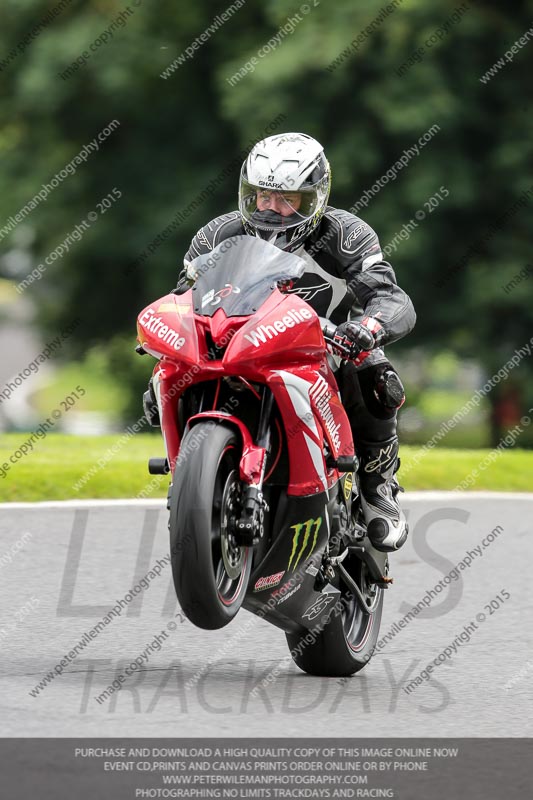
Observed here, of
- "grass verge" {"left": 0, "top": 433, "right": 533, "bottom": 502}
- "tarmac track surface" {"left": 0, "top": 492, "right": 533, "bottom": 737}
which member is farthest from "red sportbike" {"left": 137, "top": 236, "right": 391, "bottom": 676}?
"grass verge" {"left": 0, "top": 433, "right": 533, "bottom": 502}

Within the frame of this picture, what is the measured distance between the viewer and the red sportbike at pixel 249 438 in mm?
5031

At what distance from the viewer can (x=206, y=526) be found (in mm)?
4930

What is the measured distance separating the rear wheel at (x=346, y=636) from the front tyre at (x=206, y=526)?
1.02 m

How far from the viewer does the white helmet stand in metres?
5.86

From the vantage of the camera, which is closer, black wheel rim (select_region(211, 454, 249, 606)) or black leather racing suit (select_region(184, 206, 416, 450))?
black wheel rim (select_region(211, 454, 249, 606))

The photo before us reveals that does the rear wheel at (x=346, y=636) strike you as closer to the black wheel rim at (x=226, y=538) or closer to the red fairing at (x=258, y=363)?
the red fairing at (x=258, y=363)

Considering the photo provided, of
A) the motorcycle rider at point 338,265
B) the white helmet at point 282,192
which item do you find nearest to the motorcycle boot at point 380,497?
the motorcycle rider at point 338,265

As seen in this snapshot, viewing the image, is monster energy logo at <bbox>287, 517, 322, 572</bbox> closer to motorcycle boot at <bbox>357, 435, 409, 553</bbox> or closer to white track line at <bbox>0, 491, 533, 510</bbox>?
motorcycle boot at <bbox>357, 435, 409, 553</bbox>

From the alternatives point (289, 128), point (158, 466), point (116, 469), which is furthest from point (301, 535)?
point (289, 128)

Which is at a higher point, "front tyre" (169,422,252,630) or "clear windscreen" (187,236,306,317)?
"clear windscreen" (187,236,306,317)

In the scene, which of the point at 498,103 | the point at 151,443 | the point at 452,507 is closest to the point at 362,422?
the point at 452,507

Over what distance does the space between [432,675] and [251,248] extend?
186 centimetres

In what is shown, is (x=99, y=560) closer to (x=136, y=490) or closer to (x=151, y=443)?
(x=136, y=490)
